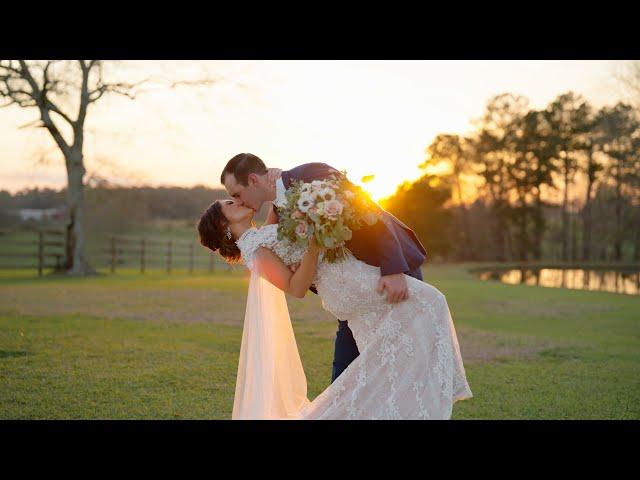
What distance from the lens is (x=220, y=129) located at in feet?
82.5

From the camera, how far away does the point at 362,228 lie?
4.21 metres

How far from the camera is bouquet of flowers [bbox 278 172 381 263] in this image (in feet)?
12.8

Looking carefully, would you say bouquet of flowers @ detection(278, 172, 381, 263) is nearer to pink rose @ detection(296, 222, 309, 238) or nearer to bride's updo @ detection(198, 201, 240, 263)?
pink rose @ detection(296, 222, 309, 238)

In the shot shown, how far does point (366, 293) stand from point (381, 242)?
1.09 feet

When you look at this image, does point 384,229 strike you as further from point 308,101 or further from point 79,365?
point 308,101

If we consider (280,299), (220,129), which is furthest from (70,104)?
(280,299)

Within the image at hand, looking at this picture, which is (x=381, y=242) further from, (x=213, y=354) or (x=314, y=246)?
(x=213, y=354)

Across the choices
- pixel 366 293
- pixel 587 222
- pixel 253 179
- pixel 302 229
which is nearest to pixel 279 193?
pixel 253 179

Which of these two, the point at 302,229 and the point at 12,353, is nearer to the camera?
the point at 302,229

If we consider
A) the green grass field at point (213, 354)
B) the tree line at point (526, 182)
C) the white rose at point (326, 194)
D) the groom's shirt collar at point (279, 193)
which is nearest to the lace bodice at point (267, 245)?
the groom's shirt collar at point (279, 193)

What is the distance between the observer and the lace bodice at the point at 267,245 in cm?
423

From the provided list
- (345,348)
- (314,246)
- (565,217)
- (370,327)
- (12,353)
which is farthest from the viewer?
(565,217)

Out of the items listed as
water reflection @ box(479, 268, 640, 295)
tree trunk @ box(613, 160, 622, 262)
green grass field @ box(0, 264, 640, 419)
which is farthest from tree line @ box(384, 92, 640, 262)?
green grass field @ box(0, 264, 640, 419)

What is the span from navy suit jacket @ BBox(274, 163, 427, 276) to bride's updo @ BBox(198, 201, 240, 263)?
1.17 ft
